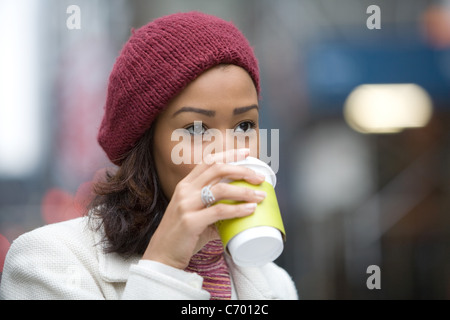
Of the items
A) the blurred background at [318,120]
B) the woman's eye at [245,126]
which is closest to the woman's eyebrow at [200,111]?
the woman's eye at [245,126]

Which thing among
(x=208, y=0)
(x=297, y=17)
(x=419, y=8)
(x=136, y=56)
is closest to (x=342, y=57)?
(x=297, y=17)

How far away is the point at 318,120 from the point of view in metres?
4.52

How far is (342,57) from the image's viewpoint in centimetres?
414

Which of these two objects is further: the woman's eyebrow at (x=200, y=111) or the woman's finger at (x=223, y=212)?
the woman's eyebrow at (x=200, y=111)

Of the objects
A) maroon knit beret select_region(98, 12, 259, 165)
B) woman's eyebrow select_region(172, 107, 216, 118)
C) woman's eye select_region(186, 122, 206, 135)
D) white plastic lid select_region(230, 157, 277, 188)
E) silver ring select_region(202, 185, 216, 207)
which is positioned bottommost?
silver ring select_region(202, 185, 216, 207)

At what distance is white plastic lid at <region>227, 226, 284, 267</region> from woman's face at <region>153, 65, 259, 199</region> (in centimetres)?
34

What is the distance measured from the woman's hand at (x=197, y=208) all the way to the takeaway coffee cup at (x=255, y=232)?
0.06 feet

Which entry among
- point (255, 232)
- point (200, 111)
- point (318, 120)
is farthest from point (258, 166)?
point (318, 120)

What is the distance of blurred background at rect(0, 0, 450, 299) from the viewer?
3.47 metres

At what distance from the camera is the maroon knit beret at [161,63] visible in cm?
146

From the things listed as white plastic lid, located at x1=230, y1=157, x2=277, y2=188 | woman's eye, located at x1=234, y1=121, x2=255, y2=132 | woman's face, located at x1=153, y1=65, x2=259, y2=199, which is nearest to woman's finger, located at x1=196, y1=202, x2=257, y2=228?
white plastic lid, located at x1=230, y1=157, x2=277, y2=188

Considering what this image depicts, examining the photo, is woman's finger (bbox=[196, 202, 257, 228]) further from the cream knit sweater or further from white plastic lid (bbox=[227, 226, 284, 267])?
the cream knit sweater

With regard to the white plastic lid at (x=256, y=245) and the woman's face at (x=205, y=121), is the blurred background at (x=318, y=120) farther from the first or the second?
the white plastic lid at (x=256, y=245)
